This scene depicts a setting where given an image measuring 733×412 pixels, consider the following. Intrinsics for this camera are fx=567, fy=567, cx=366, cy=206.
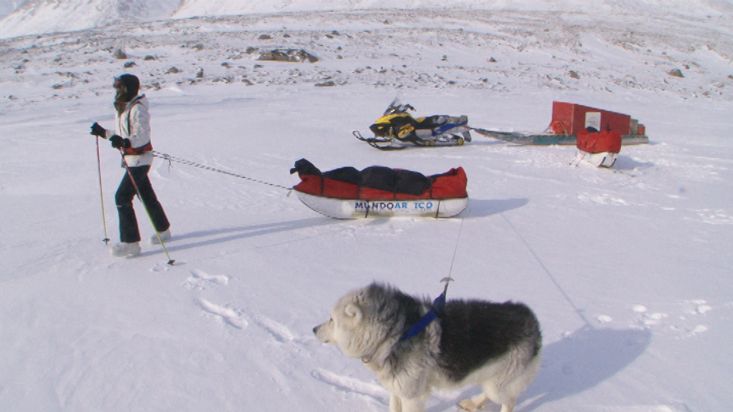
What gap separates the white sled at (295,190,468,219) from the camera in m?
5.97

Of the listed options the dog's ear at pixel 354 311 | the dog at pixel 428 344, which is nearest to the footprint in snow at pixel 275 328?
the dog at pixel 428 344

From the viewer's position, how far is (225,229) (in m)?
5.84

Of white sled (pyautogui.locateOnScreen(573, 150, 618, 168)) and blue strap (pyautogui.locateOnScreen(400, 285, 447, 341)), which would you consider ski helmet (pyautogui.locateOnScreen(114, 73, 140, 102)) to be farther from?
white sled (pyautogui.locateOnScreen(573, 150, 618, 168))

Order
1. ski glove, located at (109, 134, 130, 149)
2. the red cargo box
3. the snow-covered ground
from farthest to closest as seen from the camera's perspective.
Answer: the red cargo box → ski glove, located at (109, 134, 130, 149) → the snow-covered ground

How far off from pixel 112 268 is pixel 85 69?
53.5 ft

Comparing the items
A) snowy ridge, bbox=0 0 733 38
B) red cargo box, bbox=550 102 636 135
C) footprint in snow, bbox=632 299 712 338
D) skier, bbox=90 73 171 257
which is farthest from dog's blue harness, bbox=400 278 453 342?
snowy ridge, bbox=0 0 733 38

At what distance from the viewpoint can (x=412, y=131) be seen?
1016 centimetres

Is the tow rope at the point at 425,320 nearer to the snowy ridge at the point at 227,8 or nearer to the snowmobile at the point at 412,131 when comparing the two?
the snowmobile at the point at 412,131

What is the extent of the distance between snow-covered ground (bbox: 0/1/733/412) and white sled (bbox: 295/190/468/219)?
0.13 m

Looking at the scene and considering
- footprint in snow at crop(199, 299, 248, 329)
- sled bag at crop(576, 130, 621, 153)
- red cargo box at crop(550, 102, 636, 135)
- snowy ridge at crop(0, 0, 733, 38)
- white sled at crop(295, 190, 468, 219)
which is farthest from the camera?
snowy ridge at crop(0, 0, 733, 38)

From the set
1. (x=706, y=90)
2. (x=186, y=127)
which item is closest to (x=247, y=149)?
(x=186, y=127)

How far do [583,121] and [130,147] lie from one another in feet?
28.0

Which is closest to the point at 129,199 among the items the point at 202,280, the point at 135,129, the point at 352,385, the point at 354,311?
the point at 135,129

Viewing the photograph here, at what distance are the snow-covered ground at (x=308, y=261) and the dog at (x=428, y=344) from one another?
459 millimetres
